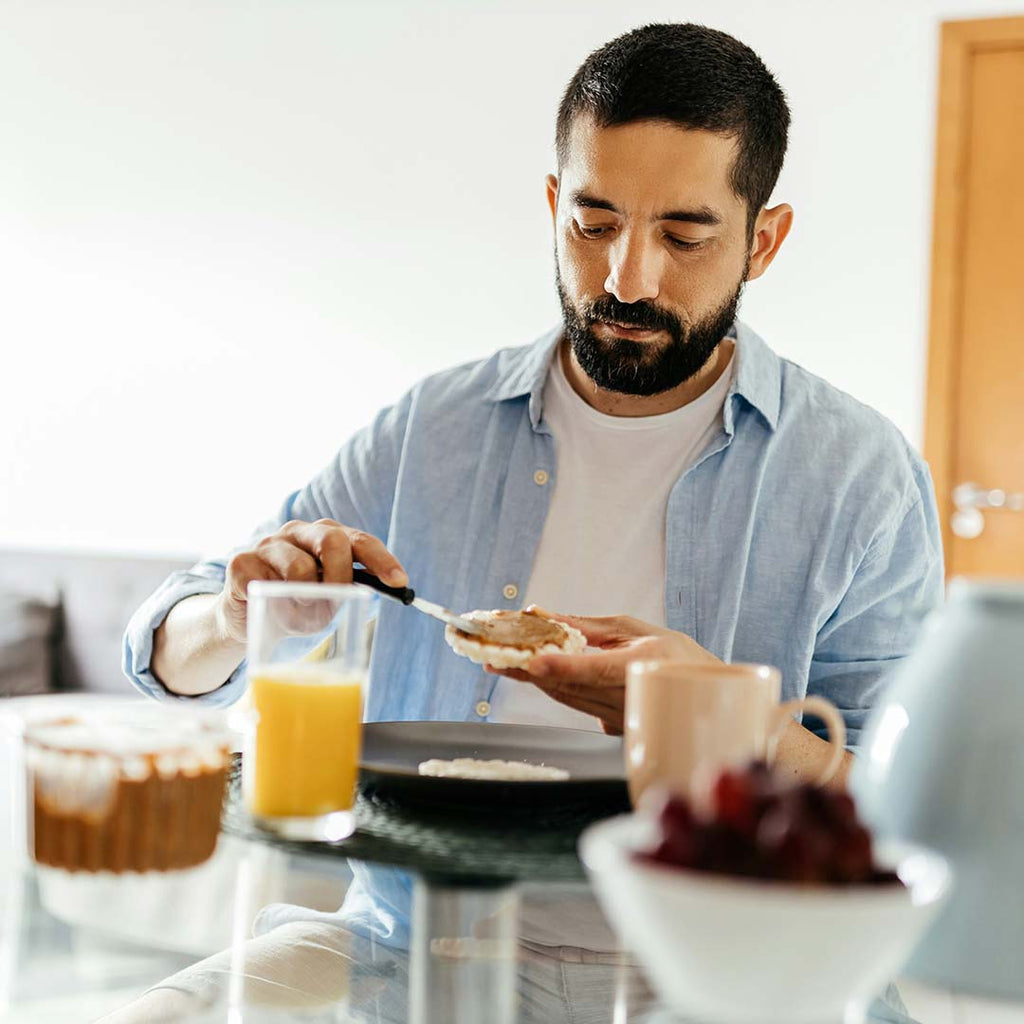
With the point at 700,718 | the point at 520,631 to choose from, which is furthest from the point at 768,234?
the point at 700,718

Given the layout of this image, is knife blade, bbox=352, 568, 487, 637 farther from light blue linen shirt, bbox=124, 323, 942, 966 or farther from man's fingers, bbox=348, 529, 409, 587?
light blue linen shirt, bbox=124, 323, 942, 966

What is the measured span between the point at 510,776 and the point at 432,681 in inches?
25.5

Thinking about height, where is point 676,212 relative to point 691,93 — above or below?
below

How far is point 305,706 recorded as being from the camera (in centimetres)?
83

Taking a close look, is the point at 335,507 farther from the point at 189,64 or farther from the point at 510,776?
the point at 189,64

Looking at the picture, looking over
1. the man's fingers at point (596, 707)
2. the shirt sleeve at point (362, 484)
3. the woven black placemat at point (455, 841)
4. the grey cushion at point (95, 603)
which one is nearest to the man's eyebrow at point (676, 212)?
A: the shirt sleeve at point (362, 484)

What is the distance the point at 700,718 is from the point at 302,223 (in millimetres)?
3595

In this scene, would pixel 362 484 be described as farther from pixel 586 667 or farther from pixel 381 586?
pixel 586 667

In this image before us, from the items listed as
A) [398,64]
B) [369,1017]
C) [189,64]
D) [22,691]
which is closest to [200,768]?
[369,1017]

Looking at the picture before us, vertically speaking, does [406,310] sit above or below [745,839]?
above

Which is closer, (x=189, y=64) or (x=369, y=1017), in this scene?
(x=369, y=1017)

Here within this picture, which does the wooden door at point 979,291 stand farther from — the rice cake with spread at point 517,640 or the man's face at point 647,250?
the rice cake with spread at point 517,640

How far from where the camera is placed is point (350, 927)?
4.09ft

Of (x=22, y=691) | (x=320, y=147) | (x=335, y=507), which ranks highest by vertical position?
(x=320, y=147)
